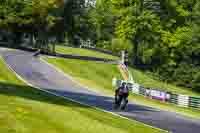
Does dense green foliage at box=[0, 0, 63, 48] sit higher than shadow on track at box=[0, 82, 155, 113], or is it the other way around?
dense green foliage at box=[0, 0, 63, 48]

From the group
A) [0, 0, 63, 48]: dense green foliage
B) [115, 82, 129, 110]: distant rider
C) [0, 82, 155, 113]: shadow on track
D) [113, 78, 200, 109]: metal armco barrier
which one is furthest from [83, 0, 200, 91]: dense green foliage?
[115, 82, 129, 110]: distant rider

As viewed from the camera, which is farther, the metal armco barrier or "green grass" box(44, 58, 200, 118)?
"green grass" box(44, 58, 200, 118)

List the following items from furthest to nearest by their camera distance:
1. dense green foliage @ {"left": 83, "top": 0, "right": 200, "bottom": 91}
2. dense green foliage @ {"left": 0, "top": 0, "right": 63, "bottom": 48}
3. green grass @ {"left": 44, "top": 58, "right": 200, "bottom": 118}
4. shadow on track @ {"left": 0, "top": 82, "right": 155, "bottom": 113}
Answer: dense green foliage @ {"left": 0, "top": 0, "right": 63, "bottom": 48} → dense green foliage @ {"left": 83, "top": 0, "right": 200, "bottom": 91} → green grass @ {"left": 44, "top": 58, "right": 200, "bottom": 118} → shadow on track @ {"left": 0, "top": 82, "right": 155, "bottom": 113}

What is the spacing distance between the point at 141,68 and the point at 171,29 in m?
8.68

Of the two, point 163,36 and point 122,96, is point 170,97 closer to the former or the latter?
point 122,96

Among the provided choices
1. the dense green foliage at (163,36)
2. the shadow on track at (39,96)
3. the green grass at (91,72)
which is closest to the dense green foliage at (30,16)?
the dense green foliage at (163,36)

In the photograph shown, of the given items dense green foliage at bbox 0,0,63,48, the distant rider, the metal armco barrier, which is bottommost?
the metal armco barrier

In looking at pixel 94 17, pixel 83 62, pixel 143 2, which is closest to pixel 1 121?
pixel 83 62

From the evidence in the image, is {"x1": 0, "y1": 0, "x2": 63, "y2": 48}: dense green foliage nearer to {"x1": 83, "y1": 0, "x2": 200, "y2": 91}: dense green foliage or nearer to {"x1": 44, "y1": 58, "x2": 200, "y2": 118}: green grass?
{"x1": 83, "y1": 0, "x2": 200, "y2": 91}: dense green foliage

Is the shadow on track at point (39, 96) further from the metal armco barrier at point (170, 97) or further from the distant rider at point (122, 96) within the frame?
the metal armco barrier at point (170, 97)

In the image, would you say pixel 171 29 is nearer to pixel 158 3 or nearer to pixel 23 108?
pixel 158 3

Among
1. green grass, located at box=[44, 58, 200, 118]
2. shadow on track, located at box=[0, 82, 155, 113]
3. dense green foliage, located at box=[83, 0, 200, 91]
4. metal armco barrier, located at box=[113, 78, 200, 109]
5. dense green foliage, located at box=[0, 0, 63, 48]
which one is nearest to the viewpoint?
shadow on track, located at box=[0, 82, 155, 113]

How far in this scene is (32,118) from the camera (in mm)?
17094

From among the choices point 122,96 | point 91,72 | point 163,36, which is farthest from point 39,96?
point 163,36
